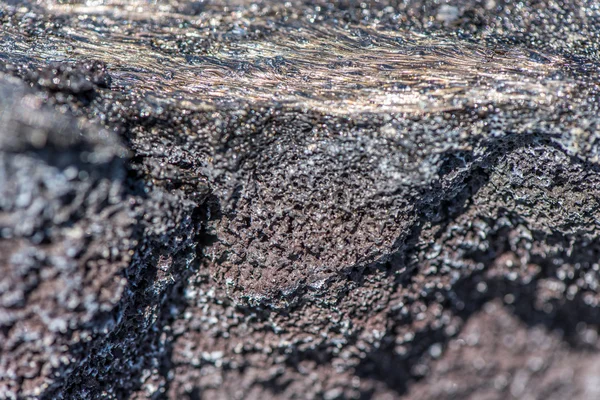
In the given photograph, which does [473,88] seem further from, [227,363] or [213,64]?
[227,363]

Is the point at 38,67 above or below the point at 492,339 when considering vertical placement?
above

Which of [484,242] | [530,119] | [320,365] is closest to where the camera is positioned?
[530,119]

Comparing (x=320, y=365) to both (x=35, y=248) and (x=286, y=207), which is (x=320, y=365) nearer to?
(x=286, y=207)

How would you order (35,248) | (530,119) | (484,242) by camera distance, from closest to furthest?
(35,248) < (530,119) < (484,242)

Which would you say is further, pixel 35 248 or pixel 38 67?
pixel 38 67

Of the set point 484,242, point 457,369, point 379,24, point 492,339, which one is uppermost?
point 379,24

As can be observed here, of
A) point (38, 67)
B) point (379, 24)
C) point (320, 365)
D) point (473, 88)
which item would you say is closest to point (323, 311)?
point (320, 365)

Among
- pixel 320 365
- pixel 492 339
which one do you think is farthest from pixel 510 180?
pixel 320 365
